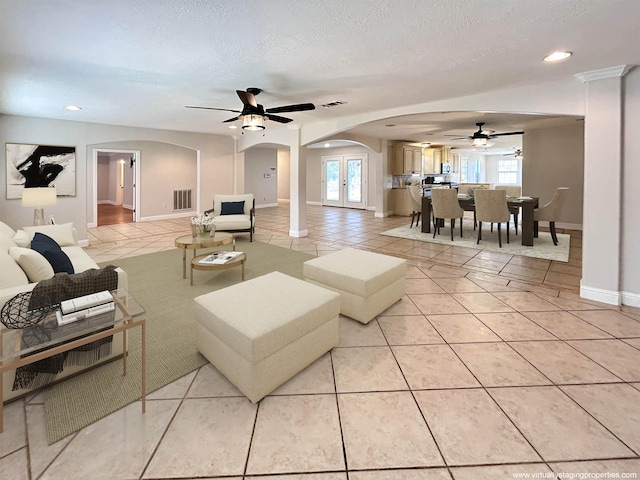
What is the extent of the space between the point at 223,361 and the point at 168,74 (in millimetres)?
3065

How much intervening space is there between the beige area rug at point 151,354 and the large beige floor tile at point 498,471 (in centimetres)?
164

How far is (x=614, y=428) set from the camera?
5.32 ft

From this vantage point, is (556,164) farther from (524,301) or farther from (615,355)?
(615,355)

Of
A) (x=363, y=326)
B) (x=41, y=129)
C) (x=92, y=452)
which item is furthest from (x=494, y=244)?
(x=41, y=129)

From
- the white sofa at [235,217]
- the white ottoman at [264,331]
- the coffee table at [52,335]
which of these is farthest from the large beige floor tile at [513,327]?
the white sofa at [235,217]

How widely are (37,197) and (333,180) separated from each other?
980 centimetres

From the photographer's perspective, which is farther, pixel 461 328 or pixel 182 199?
pixel 182 199

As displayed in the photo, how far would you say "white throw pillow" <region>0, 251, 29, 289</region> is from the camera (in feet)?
6.69

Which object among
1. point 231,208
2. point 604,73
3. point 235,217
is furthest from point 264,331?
point 231,208

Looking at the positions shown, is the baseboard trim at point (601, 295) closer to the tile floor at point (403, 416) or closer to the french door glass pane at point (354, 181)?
the tile floor at point (403, 416)

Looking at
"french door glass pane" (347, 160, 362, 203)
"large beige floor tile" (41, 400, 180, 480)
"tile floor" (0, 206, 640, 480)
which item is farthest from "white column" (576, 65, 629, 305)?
"french door glass pane" (347, 160, 362, 203)

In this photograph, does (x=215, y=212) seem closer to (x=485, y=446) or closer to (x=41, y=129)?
(x=41, y=129)

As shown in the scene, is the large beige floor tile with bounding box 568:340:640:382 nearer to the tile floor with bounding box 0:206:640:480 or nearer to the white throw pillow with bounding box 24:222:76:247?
the tile floor with bounding box 0:206:640:480

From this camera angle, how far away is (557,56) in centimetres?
288
